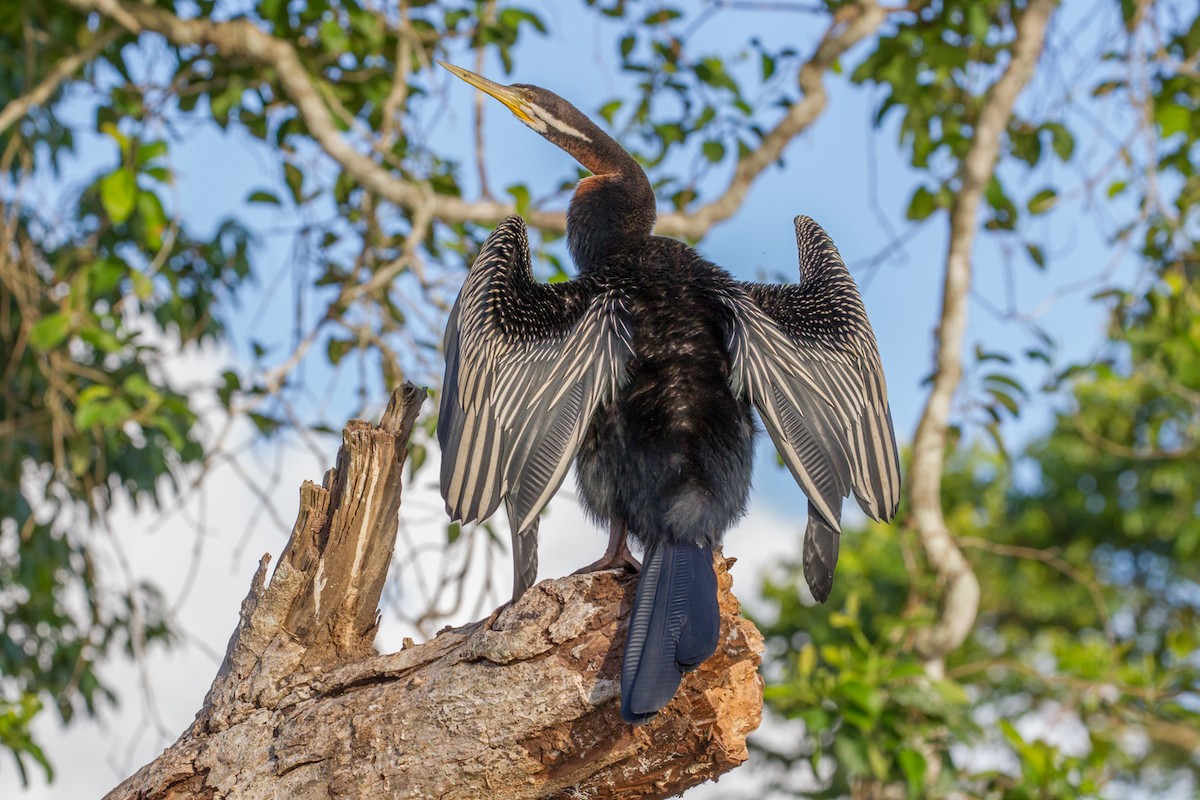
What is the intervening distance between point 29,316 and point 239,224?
104 cm

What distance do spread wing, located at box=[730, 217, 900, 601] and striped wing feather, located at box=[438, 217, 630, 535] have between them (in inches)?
11.2

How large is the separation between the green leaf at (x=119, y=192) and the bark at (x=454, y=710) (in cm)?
169

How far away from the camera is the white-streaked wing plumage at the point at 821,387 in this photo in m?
2.35

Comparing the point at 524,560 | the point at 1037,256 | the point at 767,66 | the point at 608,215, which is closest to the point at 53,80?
the point at 608,215

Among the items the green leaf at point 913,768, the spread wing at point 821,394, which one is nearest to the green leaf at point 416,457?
→ the spread wing at point 821,394

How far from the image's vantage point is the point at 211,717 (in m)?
2.34

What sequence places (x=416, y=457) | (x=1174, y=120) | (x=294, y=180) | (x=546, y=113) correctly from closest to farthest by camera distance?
(x=546, y=113), (x=416, y=457), (x=1174, y=120), (x=294, y=180)

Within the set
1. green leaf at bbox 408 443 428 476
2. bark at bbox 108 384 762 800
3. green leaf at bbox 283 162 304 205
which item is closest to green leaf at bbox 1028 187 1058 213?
green leaf at bbox 408 443 428 476

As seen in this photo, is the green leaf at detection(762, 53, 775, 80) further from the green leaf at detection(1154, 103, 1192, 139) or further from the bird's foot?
the bird's foot

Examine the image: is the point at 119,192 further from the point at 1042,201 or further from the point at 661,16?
the point at 1042,201

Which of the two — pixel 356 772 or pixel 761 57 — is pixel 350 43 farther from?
pixel 356 772

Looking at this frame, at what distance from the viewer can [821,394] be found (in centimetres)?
247

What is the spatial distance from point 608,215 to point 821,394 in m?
0.84

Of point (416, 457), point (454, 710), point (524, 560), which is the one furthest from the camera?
point (416, 457)
